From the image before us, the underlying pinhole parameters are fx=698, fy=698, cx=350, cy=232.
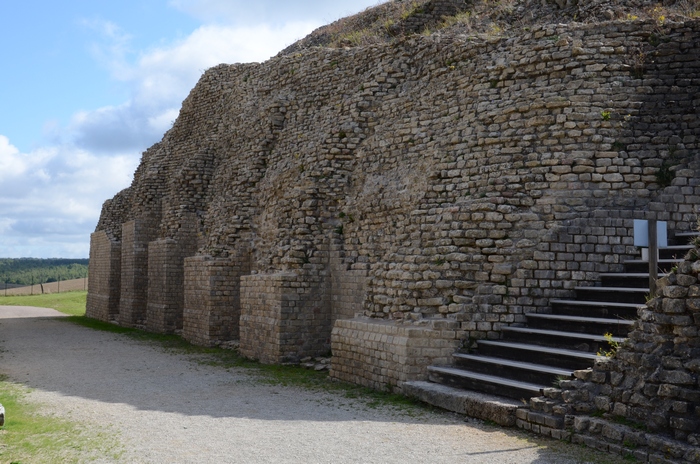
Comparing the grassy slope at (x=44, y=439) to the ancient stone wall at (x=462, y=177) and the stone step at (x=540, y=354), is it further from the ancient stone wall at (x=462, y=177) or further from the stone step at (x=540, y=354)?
the stone step at (x=540, y=354)

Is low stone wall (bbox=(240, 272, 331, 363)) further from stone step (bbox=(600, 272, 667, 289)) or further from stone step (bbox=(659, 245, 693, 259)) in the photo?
stone step (bbox=(659, 245, 693, 259))

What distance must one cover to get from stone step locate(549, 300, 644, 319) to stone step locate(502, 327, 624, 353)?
0.44m

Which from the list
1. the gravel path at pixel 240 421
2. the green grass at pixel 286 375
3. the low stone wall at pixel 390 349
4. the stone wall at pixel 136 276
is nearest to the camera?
the gravel path at pixel 240 421

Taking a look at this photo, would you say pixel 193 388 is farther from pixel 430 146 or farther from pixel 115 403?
pixel 430 146

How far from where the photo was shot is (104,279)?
85.2ft

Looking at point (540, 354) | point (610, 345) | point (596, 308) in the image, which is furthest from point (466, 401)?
point (596, 308)

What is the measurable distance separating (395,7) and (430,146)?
Result: 14.0 metres

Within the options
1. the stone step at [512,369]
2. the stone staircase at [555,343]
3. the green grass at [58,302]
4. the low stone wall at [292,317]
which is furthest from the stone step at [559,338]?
the green grass at [58,302]

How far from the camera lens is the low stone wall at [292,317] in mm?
13141

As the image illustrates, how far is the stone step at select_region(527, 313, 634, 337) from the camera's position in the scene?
7.98 metres

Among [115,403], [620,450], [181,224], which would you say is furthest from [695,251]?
[181,224]

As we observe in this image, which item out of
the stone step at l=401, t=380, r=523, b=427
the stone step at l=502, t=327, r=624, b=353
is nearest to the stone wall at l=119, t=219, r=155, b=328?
the stone step at l=401, t=380, r=523, b=427

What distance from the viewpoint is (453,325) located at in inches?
366

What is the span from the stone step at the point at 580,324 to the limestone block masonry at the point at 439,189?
293 mm
